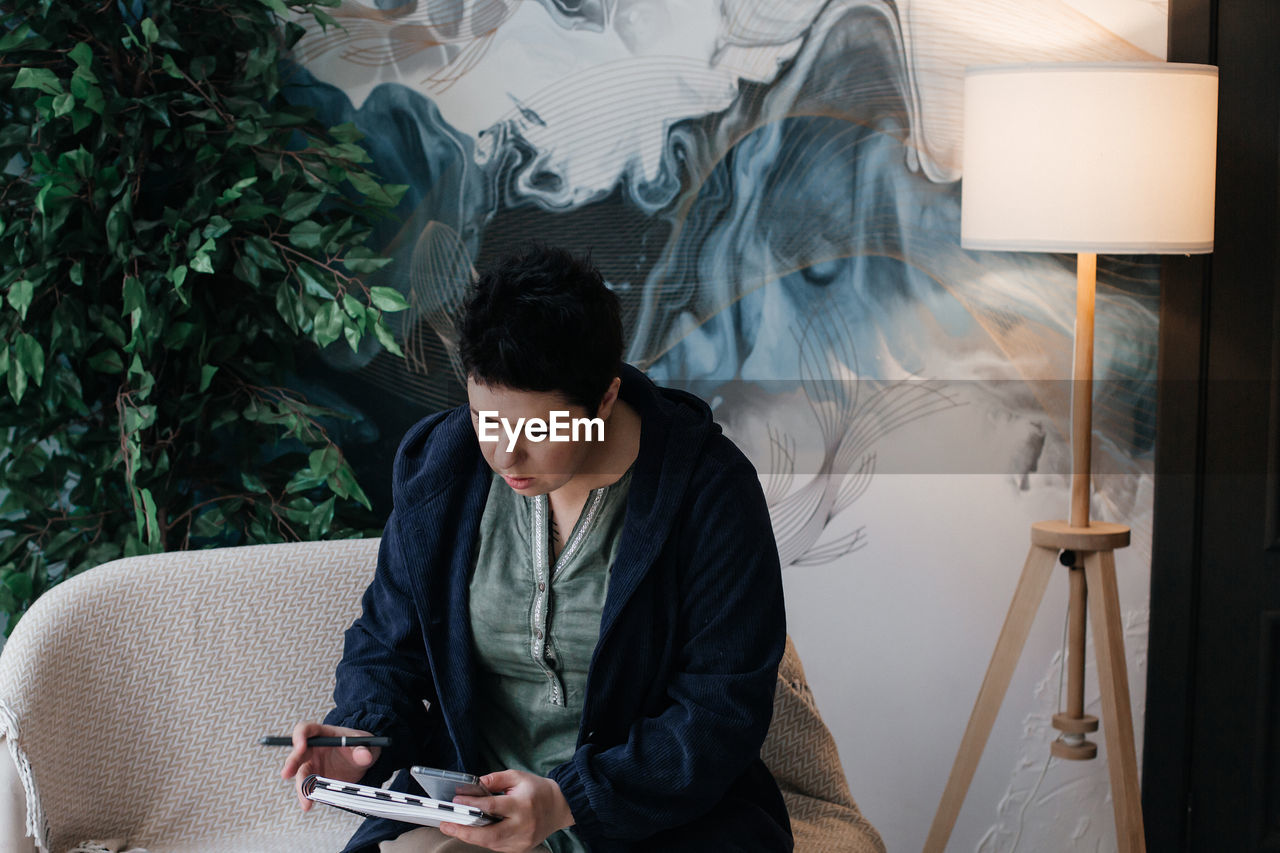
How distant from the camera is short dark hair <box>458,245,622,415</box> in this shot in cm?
120

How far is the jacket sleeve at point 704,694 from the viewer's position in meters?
1.30

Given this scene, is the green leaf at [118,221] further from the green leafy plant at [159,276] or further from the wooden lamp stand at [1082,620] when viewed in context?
the wooden lamp stand at [1082,620]

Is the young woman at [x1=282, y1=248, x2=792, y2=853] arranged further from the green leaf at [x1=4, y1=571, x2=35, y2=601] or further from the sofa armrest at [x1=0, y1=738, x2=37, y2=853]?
the green leaf at [x1=4, y1=571, x2=35, y2=601]

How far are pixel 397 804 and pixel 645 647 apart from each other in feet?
1.10

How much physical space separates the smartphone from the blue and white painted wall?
129 cm

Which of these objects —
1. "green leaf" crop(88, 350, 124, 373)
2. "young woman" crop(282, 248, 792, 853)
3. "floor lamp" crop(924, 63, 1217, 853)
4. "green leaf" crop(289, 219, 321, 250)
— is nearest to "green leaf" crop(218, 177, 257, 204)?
"green leaf" crop(289, 219, 321, 250)

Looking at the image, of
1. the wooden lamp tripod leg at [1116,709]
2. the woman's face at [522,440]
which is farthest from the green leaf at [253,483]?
the wooden lamp tripod leg at [1116,709]

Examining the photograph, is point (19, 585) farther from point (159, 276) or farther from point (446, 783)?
point (446, 783)

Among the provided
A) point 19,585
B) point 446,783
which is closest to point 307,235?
point 19,585

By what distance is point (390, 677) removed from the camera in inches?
56.4

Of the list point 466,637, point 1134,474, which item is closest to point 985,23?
point 1134,474

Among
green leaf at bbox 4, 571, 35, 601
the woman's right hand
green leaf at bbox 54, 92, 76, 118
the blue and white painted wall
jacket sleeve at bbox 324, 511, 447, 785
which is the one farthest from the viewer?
the blue and white painted wall

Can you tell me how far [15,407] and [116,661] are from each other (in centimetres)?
64

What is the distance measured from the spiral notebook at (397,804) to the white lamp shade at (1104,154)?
137cm
